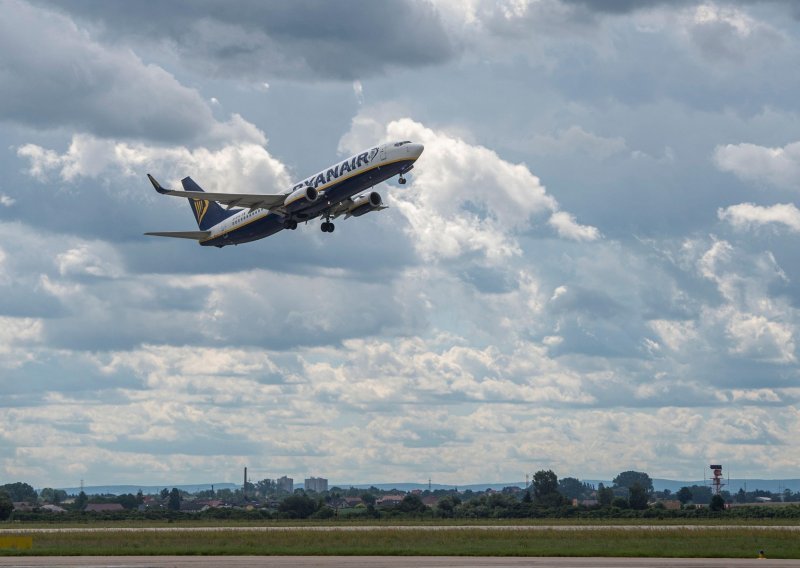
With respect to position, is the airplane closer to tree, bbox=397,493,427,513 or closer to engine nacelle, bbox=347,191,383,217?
engine nacelle, bbox=347,191,383,217

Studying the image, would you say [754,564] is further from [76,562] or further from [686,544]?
[76,562]

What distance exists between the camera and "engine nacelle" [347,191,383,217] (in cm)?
10506

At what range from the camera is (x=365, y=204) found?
10512cm

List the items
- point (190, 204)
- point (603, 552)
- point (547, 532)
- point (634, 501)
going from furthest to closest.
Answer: point (634, 501) → point (190, 204) → point (547, 532) → point (603, 552)

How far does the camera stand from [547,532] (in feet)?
292

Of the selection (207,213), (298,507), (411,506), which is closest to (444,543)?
(207,213)

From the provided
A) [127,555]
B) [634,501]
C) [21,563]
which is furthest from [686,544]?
[634,501]

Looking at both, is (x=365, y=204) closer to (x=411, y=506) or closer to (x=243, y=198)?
(x=243, y=198)

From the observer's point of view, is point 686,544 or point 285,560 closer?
point 285,560

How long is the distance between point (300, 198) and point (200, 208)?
32979 millimetres

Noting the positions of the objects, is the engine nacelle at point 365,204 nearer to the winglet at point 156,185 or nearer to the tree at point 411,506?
the winglet at point 156,185

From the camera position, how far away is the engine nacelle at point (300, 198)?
9969 centimetres

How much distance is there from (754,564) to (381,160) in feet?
168

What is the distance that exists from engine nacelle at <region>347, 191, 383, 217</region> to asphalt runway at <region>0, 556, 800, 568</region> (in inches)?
1843
